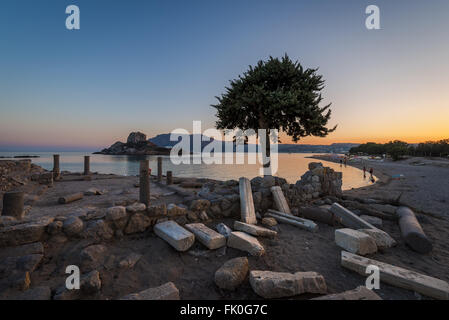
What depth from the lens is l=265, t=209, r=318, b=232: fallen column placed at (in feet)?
18.3

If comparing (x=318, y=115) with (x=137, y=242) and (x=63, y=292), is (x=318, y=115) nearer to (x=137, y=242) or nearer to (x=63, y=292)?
(x=137, y=242)

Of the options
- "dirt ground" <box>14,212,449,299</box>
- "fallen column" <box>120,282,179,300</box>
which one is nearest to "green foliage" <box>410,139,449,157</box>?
"dirt ground" <box>14,212,449,299</box>

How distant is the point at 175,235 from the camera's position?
4094mm

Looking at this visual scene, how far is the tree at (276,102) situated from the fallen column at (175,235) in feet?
25.4

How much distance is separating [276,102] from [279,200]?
5.54m

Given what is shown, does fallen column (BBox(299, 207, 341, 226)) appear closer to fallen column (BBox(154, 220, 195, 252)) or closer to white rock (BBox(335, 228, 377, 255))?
white rock (BBox(335, 228, 377, 255))

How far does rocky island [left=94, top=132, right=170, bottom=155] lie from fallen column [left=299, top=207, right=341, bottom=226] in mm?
131011

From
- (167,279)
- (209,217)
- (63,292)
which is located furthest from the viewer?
(209,217)

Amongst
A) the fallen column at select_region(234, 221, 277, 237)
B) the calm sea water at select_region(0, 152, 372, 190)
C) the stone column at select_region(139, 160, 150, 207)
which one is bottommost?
the calm sea water at select_region(0, 152, 372, 190)

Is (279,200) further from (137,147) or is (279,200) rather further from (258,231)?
(137,147)

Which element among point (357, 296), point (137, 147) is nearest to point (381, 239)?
point (357, 296)

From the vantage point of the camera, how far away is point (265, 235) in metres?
4.87
